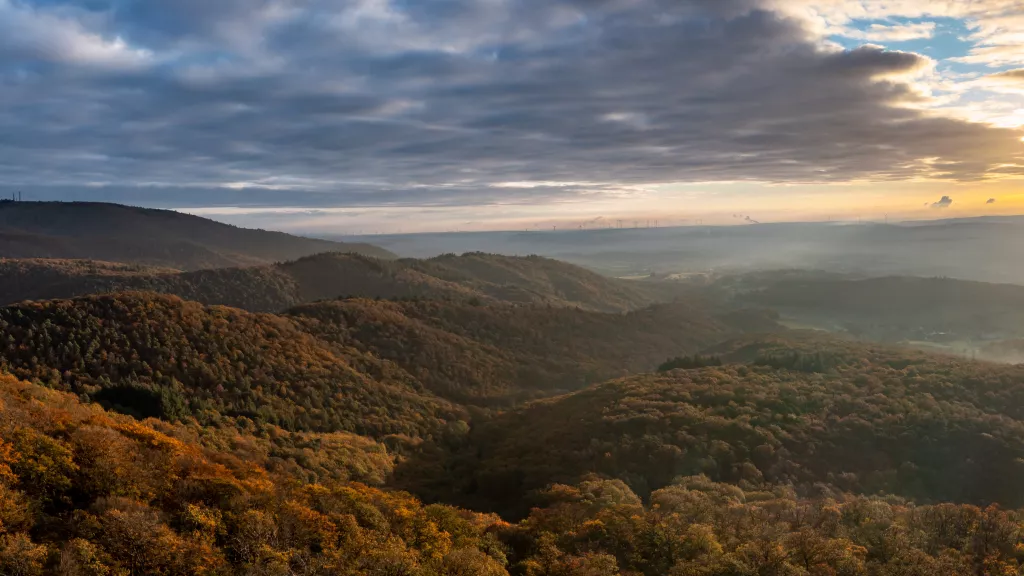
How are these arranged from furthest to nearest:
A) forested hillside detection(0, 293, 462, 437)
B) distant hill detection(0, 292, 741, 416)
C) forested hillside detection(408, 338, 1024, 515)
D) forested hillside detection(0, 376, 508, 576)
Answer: distant hill detection(0, 292, 741, 416)
forested hillside detection(0, 293, 462, 437)
forested hillside detection(408, 338, 1024, 515)
forested hillside detection(0, 376, 508, 576)

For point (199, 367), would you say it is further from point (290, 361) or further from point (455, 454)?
point (455, 454)

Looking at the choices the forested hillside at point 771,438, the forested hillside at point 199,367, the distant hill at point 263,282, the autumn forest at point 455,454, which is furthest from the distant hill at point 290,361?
the distant hill at point 263,282

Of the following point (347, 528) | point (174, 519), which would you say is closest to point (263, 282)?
point (174, 519)

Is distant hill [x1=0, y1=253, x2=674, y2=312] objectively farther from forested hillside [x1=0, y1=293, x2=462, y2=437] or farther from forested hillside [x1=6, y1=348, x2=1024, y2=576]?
forested hillside [x1=6, y1=348, x2=1024, y2=576]

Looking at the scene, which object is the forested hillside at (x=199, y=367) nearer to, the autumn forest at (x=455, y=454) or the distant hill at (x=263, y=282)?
the autumn forest at (x=455, y=454)

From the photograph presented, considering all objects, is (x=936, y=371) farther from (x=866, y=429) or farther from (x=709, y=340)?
(x=709, y=340)

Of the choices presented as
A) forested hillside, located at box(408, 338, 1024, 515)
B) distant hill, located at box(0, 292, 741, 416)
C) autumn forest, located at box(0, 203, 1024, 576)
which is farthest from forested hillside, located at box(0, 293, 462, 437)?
forested hillside, located at box(408, 338, 1024, 515)

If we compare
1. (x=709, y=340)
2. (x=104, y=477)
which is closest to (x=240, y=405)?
(x=104, y=477)

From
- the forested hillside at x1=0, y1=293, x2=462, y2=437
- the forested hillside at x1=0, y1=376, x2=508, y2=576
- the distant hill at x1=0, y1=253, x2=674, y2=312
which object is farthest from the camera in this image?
the distant hill at x1=0, y1=253, x2=674, y2=312

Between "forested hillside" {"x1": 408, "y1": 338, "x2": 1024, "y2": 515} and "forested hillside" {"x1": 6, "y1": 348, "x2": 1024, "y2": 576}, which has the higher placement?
"forested hillside" {"x1": 6, "y1": 348, "x2": 1024, "y2": 576}

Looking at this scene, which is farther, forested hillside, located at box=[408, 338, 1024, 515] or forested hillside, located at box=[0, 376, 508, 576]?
forested hillside, located at box=[408, 338, 1024, 515]

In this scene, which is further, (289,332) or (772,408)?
(289,332)
